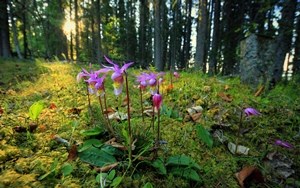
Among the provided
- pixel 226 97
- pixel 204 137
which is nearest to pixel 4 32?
pixel 226 97

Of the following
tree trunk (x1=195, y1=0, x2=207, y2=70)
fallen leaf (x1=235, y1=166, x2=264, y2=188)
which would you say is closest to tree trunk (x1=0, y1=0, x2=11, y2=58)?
tree trunk (x1=195, y1=0, x2=207, y2=70)

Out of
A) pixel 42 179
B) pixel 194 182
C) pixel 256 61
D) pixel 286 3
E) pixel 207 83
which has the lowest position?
pixel 194 182

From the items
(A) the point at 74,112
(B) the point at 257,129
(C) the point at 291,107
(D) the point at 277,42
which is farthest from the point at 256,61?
(A) the point at 74,112

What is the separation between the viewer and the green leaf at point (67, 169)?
1.51 metres

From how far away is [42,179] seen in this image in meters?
1.45

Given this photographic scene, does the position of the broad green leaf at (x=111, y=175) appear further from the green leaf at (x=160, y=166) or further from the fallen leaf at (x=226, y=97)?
the fallen leaf at (x=226, y=97)

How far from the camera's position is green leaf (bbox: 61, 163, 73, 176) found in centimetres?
151

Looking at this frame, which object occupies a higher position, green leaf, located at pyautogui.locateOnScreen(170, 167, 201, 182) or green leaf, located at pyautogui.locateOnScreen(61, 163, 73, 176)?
green leaf, located at pyautogui.locateOnScreen(61, 163, 73, 176)

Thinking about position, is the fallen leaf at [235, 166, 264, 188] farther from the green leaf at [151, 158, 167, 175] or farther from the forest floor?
the green leaf at [151, 158, 167, 175]

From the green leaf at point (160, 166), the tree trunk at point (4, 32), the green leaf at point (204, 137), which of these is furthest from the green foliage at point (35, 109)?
the tree trunk at point (4, 32)

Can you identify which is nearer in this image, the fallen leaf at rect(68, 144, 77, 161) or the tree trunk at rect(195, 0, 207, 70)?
the fallen leaf at rect(68, 144, 77, 161)

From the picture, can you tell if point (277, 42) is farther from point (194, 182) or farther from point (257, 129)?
point (194, 182)

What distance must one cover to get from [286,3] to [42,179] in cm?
533

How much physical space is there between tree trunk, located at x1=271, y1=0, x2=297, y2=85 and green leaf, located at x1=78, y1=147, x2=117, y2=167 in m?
4.32
